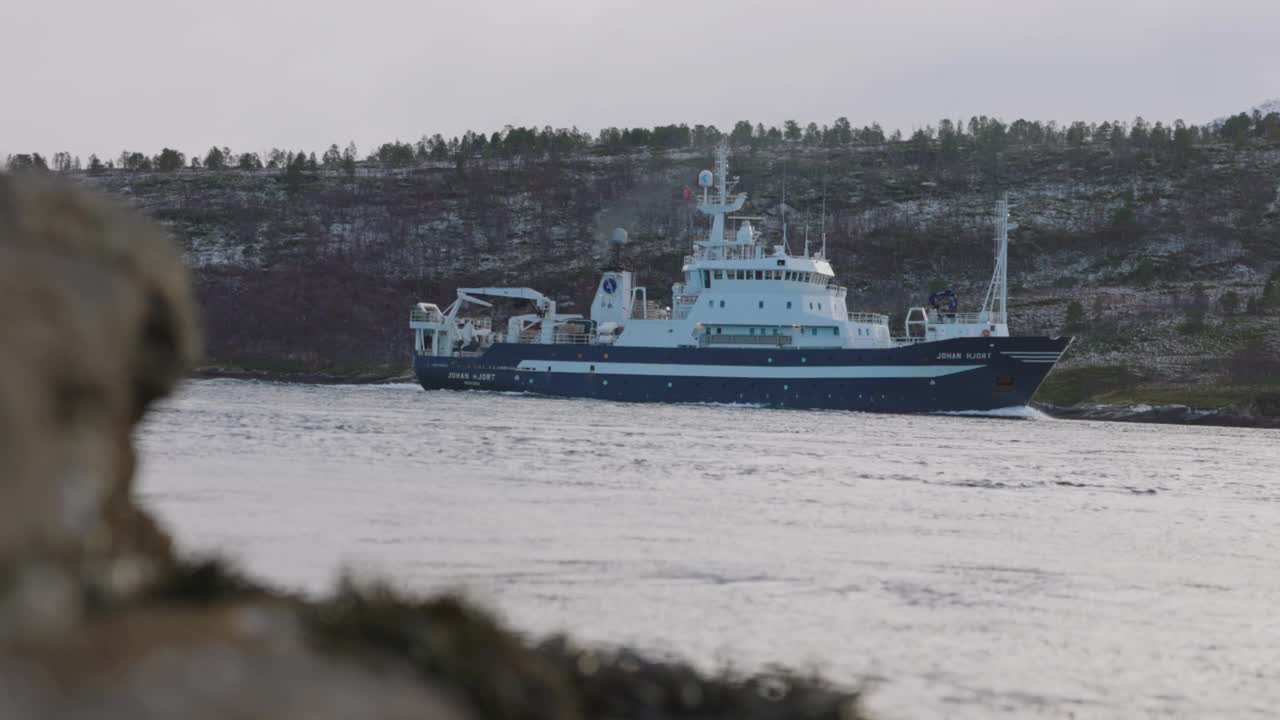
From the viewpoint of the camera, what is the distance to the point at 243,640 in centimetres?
356

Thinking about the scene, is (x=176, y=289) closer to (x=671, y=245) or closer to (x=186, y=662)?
(x=186, y=662)

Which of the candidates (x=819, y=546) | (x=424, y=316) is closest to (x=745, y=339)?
(x=424, y=316)

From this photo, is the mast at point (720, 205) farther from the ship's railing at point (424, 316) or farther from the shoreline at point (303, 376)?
the shoreline at point (303, 376)

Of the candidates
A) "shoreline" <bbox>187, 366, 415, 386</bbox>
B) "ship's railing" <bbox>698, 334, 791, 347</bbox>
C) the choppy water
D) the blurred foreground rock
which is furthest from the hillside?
the blurred foreground rock

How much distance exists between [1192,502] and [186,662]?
68.8 feet

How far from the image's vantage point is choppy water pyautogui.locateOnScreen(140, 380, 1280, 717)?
909cm

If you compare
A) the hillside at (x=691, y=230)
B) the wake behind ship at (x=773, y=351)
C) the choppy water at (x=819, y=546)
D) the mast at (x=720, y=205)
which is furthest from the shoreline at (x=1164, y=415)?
the choppy water at (x=819, y=546)

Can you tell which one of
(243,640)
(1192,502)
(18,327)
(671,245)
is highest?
(671,245)

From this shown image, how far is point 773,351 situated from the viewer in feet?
163

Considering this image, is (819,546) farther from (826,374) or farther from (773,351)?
(773,351)

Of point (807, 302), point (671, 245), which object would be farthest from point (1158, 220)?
point (807, 302)

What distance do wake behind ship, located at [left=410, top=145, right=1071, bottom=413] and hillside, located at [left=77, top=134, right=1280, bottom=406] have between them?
1140 inches

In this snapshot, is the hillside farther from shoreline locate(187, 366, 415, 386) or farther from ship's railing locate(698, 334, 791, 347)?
ship's railing locate(698, 334, 791, 347)

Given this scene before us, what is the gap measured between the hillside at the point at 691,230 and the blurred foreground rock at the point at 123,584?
74.1m
